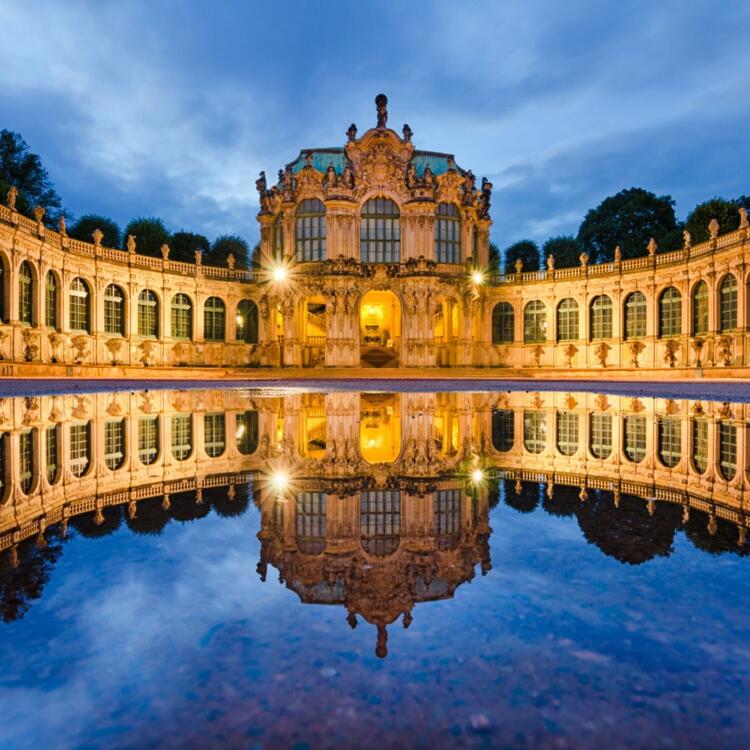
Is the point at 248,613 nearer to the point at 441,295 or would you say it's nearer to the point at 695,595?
the point at 695,595

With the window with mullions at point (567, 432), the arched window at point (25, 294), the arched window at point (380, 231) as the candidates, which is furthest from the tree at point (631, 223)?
the window with mullions at point (567, 432)

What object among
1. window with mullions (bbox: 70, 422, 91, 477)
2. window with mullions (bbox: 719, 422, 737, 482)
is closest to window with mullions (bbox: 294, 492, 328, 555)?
window with mullions (bbox: 70, 422, 91, 477)

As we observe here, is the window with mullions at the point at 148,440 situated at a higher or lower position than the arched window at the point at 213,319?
lower

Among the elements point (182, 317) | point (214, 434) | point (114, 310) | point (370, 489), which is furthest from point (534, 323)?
point (370, 489)

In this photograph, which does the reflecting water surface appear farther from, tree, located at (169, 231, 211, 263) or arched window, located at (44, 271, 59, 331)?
tree, located at (169, 231, 211, 263)

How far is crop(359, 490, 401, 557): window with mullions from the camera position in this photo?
75.1 inches

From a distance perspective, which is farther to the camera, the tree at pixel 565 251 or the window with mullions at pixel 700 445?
the tree at pixel 565 251

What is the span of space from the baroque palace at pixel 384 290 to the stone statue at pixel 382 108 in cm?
10

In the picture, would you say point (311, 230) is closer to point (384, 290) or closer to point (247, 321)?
point (384, 290)

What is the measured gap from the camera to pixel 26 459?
394cm

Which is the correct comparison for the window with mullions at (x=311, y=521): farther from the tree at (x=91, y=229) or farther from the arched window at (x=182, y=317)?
the tree at (x=91, y=229)

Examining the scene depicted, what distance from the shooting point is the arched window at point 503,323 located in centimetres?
4325

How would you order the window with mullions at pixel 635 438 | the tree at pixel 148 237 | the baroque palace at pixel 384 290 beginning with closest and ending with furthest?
the window with mullions at pixel 635 438 → the baroque palace at pixel 384 290 → the tree at pixel 148 237

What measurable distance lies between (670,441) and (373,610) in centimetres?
450
